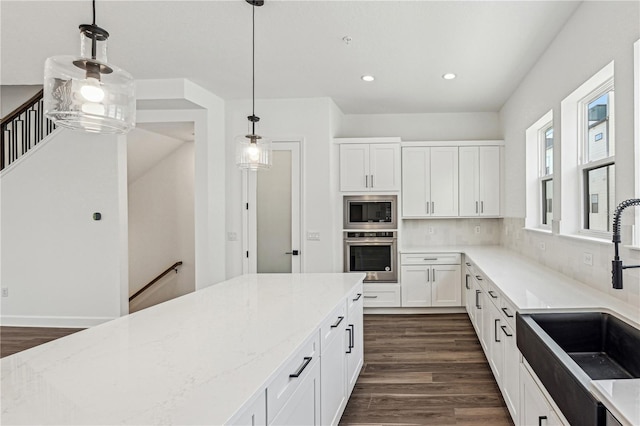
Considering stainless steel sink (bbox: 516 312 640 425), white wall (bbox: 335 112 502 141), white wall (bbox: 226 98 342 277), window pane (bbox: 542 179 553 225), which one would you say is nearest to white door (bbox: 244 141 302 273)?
white wall (bbox: 226 98 342 277)

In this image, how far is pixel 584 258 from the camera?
108 inches

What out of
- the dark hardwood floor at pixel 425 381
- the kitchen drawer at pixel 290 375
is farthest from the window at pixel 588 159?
the kitchen drawer at pixel 290 375

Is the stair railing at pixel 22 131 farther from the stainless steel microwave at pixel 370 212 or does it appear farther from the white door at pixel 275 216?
Answer: the stainless steel microwave at pixel 370 212

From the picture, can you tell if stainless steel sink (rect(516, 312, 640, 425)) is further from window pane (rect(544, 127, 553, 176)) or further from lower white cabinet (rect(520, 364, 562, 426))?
window pane (rect(544, 127, 553, 176))

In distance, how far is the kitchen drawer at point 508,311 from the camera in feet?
7.60

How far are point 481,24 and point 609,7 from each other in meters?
0.90

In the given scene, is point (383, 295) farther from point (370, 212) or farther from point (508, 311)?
point (508, 311)

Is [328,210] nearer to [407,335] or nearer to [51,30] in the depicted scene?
[407,335]

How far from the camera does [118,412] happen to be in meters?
1.02

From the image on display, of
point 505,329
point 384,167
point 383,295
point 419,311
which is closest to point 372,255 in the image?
point 383,295

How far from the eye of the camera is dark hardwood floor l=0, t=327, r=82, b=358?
4230 millimetres

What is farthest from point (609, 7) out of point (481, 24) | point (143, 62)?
point (143, 62)

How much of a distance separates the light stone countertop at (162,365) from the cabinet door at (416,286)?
10.8 ft

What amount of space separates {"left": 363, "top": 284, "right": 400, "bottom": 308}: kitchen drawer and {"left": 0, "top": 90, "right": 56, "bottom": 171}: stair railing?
15.8ft
